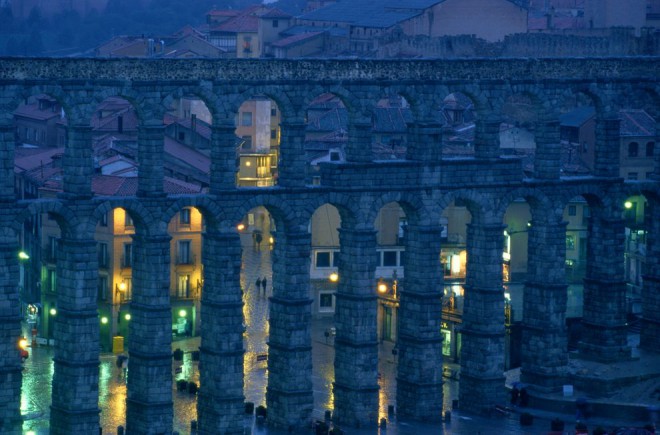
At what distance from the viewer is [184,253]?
146m

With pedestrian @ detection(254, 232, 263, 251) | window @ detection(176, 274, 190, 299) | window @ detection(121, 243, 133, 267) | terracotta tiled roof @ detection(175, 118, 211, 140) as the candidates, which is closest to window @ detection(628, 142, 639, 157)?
terracotta tiled roof @ detection(175, 118, 211, 140)

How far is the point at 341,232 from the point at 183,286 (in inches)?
1002

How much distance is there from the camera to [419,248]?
123 m

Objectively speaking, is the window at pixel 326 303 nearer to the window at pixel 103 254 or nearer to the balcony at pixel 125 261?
the balcony at pixel 125 261

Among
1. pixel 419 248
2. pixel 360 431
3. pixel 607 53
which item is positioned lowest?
pixel 360 431

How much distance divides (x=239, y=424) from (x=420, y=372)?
11622 millimetres

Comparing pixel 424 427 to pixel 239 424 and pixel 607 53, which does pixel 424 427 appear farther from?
pixel 607 53

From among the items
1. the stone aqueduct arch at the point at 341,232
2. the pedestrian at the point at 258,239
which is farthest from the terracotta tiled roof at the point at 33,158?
the stone aqueduct arch at the point at 341,232

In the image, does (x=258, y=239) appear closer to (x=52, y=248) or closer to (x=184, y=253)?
(x=184, y=253)

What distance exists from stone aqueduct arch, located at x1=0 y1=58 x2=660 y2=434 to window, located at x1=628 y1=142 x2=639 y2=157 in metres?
26.4

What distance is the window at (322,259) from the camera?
15138 centimetres

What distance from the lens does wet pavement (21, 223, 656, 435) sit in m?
121

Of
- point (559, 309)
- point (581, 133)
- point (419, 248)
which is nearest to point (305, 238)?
point (419, 248)

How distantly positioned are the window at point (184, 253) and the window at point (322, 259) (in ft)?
33.3
